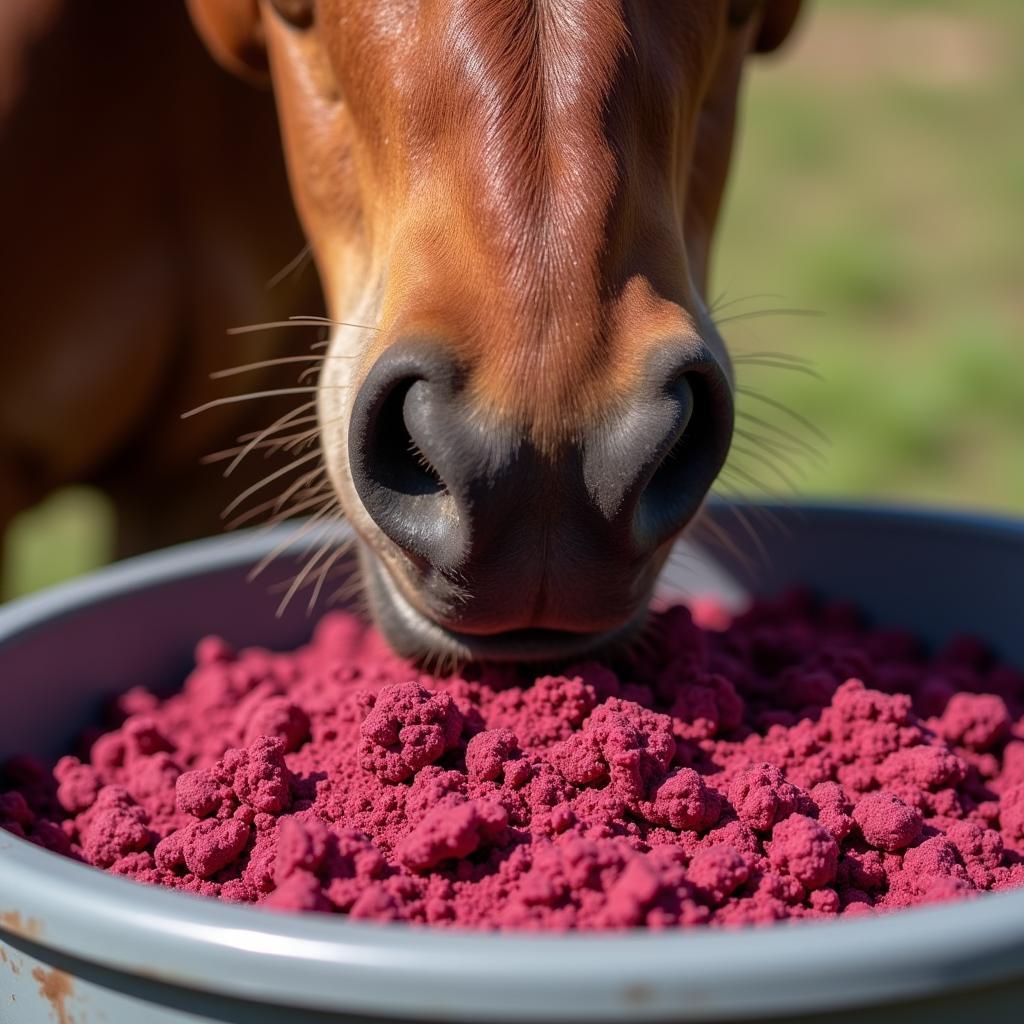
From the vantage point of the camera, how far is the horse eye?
139cm

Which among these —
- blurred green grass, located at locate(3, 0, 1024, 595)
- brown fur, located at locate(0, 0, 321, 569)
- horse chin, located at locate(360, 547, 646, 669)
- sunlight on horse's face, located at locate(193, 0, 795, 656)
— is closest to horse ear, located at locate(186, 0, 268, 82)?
brown fur, located at locate(0, 0, 321, 569)

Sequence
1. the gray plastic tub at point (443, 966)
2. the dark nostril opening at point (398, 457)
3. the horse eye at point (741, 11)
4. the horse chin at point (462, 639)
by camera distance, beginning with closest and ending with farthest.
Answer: the gray plastic tub at point (443, 966) → the dark nostril opening at point (398, 457) → the horse chin at point (462, 639) → the horse eye at point (741, 11)

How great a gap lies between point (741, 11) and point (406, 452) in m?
0.67

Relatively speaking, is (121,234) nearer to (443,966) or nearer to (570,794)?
(570,794)

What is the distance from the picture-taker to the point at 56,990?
2.58ft

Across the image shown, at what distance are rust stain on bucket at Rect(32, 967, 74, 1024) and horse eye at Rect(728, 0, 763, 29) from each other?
1.09m

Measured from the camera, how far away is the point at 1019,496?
149 inches

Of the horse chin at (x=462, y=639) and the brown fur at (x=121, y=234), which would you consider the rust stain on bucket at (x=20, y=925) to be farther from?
the brown fur at (x=121, y=234)

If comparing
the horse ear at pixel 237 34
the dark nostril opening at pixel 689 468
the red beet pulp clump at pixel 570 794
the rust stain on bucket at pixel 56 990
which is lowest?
the red beet pulp clump at pixel 570 794

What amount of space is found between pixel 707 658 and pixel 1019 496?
2.82 m

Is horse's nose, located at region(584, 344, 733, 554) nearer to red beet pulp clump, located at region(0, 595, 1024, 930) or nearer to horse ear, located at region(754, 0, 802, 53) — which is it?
red beet pulp clump, located at region(0, 595, 1024, 930)

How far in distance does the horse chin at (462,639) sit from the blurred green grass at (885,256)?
44.9 inches

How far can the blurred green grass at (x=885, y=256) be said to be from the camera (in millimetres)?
4016

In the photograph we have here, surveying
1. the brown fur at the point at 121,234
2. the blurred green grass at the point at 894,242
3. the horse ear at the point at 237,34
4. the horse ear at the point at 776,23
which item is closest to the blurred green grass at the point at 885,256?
the blurred green grass at the point at 894,242
